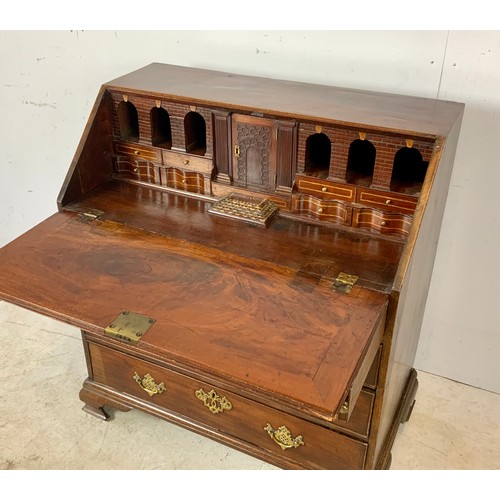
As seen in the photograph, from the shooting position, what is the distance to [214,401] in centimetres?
190

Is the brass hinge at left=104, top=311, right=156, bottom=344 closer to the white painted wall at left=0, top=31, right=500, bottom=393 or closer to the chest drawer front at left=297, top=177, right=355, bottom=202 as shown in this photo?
the chest drawer front at left=297, top=177, right=355, bottom=202

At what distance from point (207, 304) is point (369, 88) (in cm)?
108

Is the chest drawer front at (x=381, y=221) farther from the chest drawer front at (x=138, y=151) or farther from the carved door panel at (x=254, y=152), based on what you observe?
the chest drawer front at (x=138, y=151)

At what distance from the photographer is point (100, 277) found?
Answer: 1.60 metres

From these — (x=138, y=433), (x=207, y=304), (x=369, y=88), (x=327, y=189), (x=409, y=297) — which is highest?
(x=369, y=88)

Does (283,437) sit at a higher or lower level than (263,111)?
lower

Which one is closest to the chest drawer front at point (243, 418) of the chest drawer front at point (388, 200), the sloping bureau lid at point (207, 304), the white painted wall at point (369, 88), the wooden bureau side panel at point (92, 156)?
the sloping bureau lid at point (207, 304)

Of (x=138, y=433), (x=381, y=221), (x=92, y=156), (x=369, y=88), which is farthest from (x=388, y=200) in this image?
(x=138, y=433)

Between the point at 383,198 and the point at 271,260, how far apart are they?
40cm

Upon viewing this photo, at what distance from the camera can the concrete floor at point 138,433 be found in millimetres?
2186

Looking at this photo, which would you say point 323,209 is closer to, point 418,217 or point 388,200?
point 388,200

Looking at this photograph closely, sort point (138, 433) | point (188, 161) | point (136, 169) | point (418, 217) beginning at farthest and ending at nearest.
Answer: point (138, 433) < point (136, 169) < point (188, 161) < point (418, 217)

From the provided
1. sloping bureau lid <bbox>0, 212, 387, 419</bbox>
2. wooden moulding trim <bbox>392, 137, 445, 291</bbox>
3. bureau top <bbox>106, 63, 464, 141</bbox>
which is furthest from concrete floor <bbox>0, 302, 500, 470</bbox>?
bureau top <bbox>106, 63, 464, 141</bbox>

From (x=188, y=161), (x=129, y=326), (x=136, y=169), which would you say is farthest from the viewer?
(x=136, y=169)
